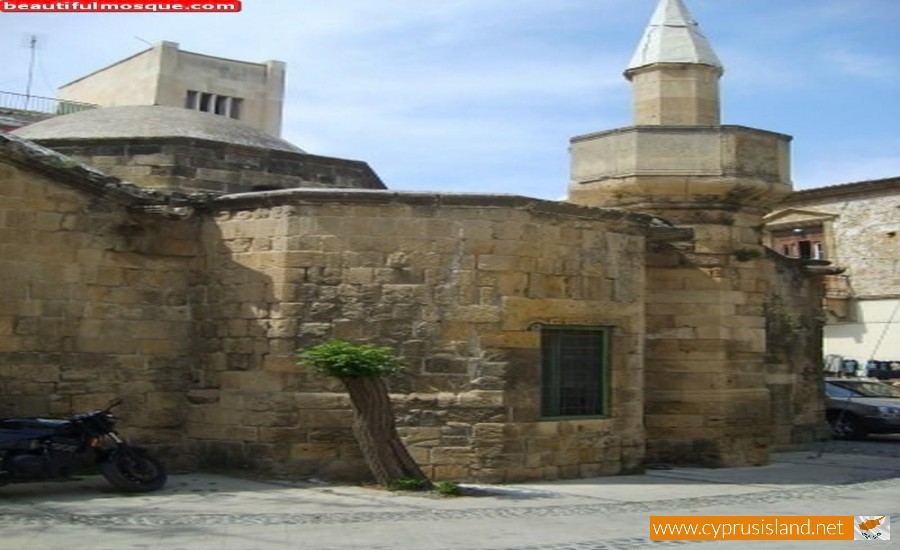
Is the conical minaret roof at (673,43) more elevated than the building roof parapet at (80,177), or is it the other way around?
the conical minaret roof at (673,43)

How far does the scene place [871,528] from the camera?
762 centimetres

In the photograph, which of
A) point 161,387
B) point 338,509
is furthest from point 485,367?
point 161,387

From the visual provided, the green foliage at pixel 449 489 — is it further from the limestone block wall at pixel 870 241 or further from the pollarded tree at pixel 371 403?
the limestone block wall at pixel 870 241

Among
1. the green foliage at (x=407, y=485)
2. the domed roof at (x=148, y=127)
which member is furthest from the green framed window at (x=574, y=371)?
the domed roof at (x=148, y=127)

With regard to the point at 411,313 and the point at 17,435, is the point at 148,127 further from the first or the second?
the point at 17,435

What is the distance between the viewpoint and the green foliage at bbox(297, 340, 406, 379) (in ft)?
29.5

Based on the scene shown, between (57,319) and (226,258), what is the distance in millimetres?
1957

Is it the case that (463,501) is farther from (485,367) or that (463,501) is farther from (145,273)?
(145,273)

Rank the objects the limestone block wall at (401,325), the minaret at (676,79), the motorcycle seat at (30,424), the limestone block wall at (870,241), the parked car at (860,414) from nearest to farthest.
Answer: the motorcycle seat at (30,424) → the limestone block wall at (401,325) → the minaret at (676,79) → the parked car at (860,414) → the limestone block wall at (870,241)

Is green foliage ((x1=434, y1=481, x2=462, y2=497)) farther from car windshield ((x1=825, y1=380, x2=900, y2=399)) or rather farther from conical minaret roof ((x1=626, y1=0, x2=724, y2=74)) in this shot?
car windshield ((x1=825, y1=380, x2=900, y2=399))

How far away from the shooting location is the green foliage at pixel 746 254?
12.5 metres

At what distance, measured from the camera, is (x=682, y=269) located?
1243 centimetres

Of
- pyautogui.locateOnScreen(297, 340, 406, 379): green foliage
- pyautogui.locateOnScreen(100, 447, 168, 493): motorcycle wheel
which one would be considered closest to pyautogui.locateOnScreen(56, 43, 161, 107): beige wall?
pyautogui.locateOnScreen(100, 447, 168, 493): motorcycle wheel

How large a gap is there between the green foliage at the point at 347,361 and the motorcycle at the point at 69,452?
6.41 ft
